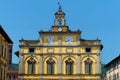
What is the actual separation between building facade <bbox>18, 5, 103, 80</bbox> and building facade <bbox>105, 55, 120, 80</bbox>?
382 inches

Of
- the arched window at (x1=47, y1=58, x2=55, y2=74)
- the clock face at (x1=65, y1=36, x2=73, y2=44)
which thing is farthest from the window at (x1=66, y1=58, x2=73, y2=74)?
the clock face at (x1=65, y1=36, x2=73, y2=44)

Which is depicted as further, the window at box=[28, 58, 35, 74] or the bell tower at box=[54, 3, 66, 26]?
the bell tower at box=[54, 3, 66, 26]

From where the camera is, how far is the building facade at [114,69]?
89000 mm

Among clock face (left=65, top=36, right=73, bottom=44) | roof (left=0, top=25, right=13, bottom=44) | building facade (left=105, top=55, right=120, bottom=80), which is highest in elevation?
clock face (left=65, top=36, right=73, bottom=44)

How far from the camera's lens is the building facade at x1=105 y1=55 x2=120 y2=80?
89.0m

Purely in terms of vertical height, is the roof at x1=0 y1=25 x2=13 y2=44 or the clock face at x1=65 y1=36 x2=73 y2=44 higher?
the clock face at x1=65 y1=36 x2=73 y2=44

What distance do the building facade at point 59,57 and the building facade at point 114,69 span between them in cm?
969

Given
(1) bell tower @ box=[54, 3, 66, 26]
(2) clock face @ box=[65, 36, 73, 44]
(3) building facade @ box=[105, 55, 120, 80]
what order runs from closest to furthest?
(2) clock face @ box=[65, 36, 73, 44] < (1) bell tower @ box=[54, 3, 66, 26] < (3) building facade @ box=[105, 55, 120, 80]

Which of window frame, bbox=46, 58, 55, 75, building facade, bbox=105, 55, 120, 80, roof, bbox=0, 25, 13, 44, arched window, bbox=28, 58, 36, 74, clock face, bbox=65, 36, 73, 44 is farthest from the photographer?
building facade, bbox=105, 55, 120, 80

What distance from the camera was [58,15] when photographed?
278 ft

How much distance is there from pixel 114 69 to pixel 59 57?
20400 mm

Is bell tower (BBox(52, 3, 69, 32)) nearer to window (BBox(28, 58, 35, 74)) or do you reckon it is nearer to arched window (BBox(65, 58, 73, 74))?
arched window (BBox(65, 58, 73, 74))

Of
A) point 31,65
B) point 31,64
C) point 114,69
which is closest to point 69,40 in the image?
point 31,64

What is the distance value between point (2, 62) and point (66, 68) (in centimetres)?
3097
